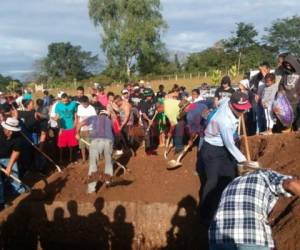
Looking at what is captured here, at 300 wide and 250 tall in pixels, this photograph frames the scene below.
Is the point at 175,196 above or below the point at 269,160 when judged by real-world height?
below

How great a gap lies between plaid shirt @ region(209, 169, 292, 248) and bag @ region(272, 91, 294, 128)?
22.7ft

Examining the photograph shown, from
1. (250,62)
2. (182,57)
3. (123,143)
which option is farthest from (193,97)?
(182,57)

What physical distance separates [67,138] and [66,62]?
84.3 metres

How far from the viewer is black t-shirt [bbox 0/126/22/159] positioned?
10.2 meters

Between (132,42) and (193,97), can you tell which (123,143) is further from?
(132,42)

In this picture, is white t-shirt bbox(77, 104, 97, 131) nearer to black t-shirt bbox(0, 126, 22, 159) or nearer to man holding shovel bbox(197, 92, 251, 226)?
black t-shirt bbox(0, 126, 22, 159)

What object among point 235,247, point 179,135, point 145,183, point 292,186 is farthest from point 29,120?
point 292,186

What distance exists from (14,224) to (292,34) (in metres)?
66.5

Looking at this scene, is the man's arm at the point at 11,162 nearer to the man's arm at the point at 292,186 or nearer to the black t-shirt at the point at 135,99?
the man's arm at the point at 292,186

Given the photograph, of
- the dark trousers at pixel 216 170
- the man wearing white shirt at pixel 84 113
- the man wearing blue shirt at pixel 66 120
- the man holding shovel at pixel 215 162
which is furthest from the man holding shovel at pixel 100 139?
the dark trousers at pixel 216 170

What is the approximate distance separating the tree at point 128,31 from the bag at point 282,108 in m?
46.7

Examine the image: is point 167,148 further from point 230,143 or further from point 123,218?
point 230,143

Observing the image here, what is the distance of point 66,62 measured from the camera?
97.8 metres

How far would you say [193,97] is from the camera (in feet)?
47.3
